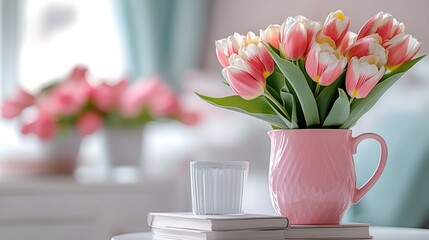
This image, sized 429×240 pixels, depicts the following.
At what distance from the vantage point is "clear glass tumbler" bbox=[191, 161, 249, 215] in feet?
4.20

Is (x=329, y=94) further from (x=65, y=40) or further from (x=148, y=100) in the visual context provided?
(x=65, y=40)

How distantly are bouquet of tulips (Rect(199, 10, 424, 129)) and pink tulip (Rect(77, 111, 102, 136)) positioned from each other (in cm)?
166

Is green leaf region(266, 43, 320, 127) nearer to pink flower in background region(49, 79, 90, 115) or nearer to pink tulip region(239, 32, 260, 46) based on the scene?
pink tulip region(239, 32, 260, 46)

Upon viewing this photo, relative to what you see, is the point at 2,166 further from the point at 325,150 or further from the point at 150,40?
the point at 325,150

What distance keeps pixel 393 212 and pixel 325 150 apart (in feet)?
2.23

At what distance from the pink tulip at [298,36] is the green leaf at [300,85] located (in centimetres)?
2

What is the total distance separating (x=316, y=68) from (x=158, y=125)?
2.24 metres

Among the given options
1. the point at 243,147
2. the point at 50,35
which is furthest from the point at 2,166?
the point at 243,147

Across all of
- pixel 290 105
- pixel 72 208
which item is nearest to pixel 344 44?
pixel 290 105

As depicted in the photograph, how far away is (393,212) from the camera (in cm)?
192

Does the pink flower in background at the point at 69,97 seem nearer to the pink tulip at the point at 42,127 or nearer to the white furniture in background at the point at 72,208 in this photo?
the pink tulip at the point at 42,127

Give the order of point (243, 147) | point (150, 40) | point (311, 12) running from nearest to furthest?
1. point (311, 12)
2. point (243, 147)
3. point (150, 40)

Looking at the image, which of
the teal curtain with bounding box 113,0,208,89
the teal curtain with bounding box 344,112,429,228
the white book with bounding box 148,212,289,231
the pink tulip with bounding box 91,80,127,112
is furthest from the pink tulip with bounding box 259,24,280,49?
the teal curtain with bounding box 113,0,208,89

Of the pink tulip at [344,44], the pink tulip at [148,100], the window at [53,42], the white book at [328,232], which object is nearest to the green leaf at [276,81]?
the pink tulip at [344,44]
